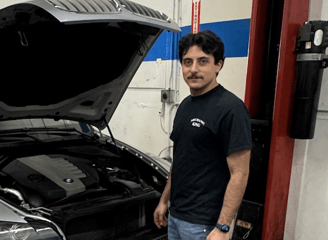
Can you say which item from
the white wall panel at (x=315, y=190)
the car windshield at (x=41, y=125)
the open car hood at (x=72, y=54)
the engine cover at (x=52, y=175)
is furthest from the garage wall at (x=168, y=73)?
the engine cover at (x=52, y=175)

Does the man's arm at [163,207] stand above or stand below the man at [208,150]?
below

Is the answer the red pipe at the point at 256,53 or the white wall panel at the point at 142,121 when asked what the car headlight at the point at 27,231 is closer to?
the red pipe at the point at 256,53

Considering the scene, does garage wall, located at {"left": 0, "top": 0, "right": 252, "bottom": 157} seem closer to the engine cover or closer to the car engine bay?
the car engine bay

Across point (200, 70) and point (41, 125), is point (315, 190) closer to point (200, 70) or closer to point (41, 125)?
point (200, 70)

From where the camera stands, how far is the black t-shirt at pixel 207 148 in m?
1.26

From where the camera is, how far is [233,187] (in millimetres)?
1272

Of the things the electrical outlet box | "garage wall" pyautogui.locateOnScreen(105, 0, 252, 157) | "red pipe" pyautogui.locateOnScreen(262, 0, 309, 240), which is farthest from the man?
the electrical outlet box

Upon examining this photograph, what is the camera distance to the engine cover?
1.74 metres

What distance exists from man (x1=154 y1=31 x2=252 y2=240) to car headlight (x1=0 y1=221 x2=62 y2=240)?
586 mm

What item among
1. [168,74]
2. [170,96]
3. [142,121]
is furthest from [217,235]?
[142,121]

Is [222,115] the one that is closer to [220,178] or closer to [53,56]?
[220,178]

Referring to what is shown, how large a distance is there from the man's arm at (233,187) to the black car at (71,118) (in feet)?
2.13

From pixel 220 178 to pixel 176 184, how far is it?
0.24 meters

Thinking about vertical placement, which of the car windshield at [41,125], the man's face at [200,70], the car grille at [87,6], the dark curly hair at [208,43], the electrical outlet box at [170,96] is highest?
the car grille at [87,6]
